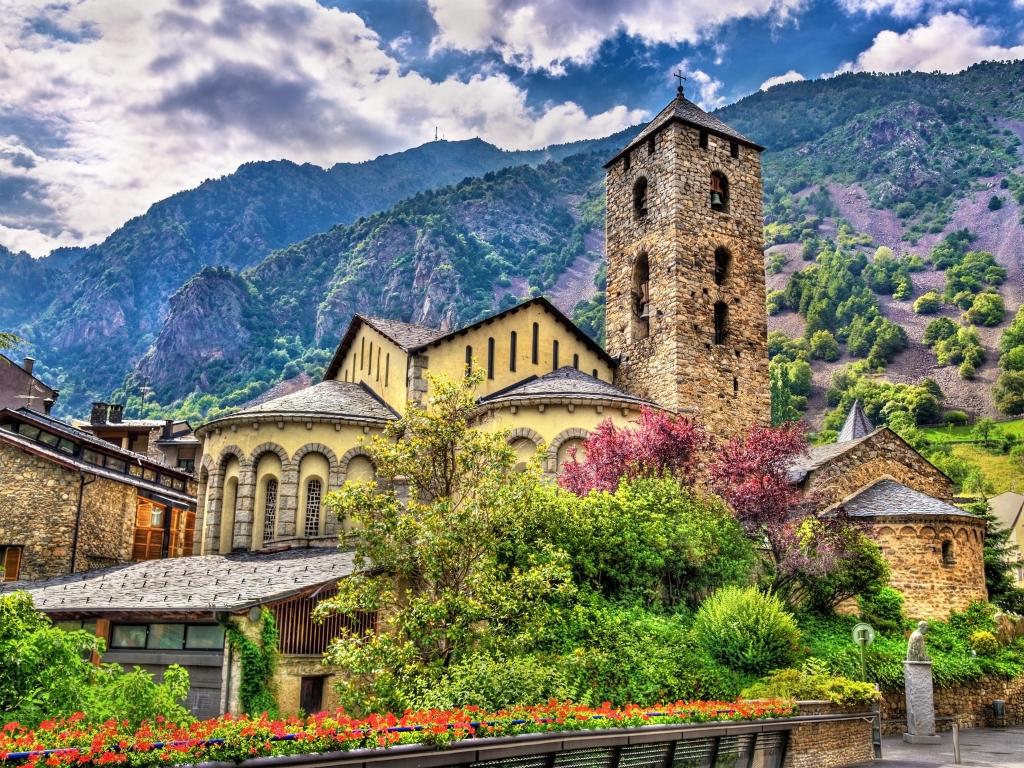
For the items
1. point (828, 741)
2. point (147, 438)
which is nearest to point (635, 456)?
point (828, 741)

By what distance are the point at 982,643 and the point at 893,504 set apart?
4867 mm

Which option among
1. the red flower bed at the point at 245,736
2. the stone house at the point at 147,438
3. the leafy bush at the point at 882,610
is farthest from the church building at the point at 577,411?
the stone house at the point at 147,438

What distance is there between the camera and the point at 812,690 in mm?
18875

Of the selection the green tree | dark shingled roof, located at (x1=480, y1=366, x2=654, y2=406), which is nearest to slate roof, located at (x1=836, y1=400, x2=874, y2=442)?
dark shingled roof, located at (x1=480, y1=366, x2=654, y2=406)

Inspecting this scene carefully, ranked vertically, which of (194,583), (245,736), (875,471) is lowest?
(245,736)

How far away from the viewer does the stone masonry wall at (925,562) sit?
28.1 metres

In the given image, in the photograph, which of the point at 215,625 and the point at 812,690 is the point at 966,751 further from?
the point at 215,625

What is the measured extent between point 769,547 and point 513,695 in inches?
535

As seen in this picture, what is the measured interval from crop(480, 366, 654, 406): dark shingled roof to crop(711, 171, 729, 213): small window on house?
28.7 ft

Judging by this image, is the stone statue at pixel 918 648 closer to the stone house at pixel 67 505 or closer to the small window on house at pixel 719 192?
the small window on house at pixel 719 192

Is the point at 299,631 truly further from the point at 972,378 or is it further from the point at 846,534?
the point at 972,378

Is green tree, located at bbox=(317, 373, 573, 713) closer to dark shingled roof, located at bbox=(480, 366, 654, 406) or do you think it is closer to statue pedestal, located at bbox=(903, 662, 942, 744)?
dark shingled roof, located at bbox=(480, 366, 654, 406)

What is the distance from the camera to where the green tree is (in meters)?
16.8

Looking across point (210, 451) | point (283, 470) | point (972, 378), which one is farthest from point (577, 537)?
point (972, 378)
